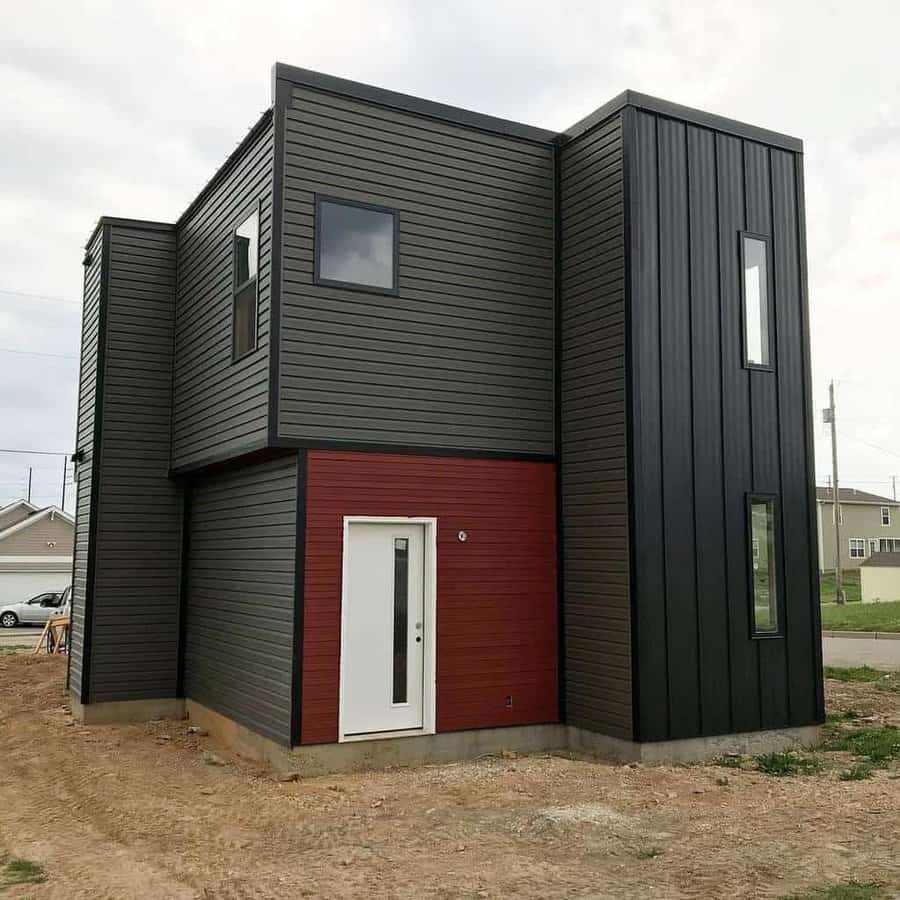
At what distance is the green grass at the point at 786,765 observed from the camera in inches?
337

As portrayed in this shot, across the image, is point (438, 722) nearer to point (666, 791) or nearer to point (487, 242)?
point (666, 791)

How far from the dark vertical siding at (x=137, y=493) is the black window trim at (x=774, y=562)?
703cm

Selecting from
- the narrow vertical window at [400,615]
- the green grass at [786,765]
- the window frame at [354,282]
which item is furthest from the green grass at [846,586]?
the window frame at [354,282]

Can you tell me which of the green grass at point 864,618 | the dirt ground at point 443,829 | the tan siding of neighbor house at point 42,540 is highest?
the tan siding of neighbor house at point 42,540

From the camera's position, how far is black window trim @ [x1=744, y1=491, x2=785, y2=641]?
9.52 metres

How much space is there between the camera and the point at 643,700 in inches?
345

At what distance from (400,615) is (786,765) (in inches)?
151

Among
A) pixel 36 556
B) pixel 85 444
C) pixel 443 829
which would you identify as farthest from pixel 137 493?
pixel 36 556

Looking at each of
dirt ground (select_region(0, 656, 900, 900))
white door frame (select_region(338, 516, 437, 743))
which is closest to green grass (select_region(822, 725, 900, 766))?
dirt ground (select_region(0, 656, 900, 900))

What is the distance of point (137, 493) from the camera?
1213cm

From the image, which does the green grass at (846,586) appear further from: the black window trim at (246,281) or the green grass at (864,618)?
the black window trim at (246,281)

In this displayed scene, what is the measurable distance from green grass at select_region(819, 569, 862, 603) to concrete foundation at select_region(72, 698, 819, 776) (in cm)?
3395

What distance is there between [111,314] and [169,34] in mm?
3643

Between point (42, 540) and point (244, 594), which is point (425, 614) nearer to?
point (244, 594)
